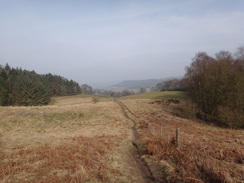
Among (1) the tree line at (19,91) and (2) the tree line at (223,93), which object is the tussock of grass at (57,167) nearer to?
(2) the tree line at (223,93)

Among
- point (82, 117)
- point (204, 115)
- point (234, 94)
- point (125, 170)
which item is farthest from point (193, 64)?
point (125, 170)

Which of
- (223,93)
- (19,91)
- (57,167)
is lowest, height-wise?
(57,167)

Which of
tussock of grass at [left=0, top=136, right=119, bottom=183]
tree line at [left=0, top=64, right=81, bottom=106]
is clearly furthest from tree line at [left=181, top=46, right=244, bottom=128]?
tree line at [left=0, top=64, right=81, bottom=106]

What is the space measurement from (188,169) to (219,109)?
71.6 feet

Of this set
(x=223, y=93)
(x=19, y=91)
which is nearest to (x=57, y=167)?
(x=223, y=93)

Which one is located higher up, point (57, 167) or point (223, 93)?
point (223, 93)

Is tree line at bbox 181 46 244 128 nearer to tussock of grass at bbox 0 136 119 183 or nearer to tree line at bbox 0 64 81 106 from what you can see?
tussock of grass at bbox 0 136 119 183

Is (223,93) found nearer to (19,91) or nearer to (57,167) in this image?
(57,167)

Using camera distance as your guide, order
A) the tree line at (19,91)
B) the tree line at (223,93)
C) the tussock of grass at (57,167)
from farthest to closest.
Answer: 1. the tree line at (19,91)
2. the tree line at (223,93)
3. the tussock of grass at (57,167)

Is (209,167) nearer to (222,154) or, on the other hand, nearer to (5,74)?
(222,154)

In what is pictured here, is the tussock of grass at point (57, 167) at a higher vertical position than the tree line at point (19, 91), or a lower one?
lower

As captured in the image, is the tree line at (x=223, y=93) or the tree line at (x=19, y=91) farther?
the tree line at (x=19, y=91)

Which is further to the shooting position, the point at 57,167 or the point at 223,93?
the point at 223,93

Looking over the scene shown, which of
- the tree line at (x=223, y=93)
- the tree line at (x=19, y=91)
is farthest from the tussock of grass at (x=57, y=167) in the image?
the tree line at (x=19, y=91)
